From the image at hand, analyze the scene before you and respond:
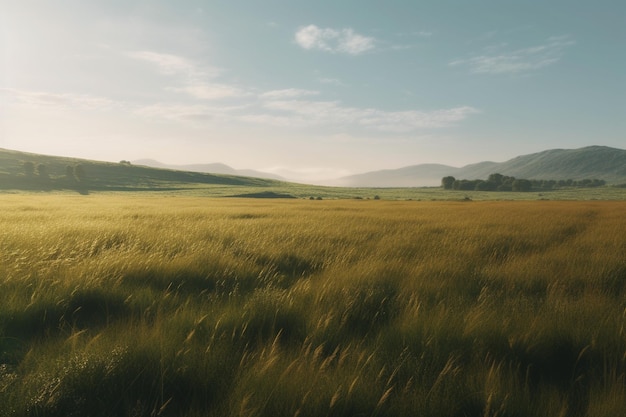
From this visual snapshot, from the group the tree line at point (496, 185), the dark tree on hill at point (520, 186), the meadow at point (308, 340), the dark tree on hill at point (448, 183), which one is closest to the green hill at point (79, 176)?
the dark tree on hill at point (448, 183)

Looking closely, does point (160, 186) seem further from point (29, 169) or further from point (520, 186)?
point (520, 186)

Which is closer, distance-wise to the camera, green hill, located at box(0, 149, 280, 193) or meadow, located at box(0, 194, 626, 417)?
meadow, located at box(0, 194, 626, 417)

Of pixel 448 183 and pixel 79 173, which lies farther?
pixel 448 183

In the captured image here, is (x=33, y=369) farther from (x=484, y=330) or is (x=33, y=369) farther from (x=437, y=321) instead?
(x=484, y=330)

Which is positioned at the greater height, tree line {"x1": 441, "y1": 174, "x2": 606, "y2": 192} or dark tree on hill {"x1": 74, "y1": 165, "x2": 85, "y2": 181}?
tree line {"x1": 441, "y1": 174, "x2": 606, "y2": 192}

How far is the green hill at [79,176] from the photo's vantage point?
88812mm

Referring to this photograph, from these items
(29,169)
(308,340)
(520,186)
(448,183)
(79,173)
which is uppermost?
(448,183)

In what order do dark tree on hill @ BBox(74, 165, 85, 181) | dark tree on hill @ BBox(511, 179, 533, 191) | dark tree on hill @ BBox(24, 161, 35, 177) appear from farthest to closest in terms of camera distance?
dark tree on hill @ BBox(511, 179, 533, 191) → dark tree on hill @ BBox(74, 165, 85, 181) → dark tree on hill @ BBox(24, 161, 35, 177)

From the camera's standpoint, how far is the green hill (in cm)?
8881

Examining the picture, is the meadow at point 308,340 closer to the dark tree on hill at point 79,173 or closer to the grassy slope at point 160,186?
the grassy slope at point 160,186

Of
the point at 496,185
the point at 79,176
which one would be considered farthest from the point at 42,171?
the point at 496,185

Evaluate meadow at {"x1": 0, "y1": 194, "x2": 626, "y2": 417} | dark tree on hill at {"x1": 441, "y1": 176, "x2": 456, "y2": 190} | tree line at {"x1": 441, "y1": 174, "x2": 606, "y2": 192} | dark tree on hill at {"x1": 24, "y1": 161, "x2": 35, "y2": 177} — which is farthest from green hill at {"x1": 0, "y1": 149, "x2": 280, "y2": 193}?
meadow at {"x1": 0, "y1": 194, "x2": 626, "y2": 417}

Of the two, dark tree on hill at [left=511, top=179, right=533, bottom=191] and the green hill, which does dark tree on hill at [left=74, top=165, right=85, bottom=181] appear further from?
dark tree on hill at [left=511, top=179, right=533, bottom=191]

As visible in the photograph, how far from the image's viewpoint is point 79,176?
99.1 metres
